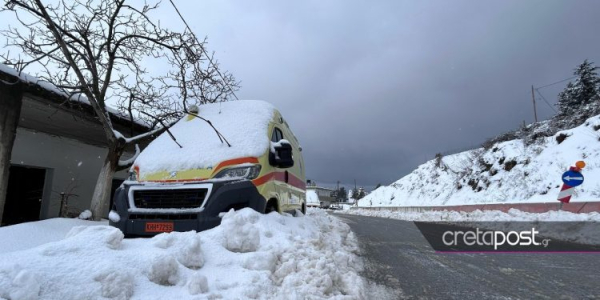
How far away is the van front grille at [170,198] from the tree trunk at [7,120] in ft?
18.7

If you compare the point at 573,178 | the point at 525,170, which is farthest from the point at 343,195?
the point at 573,178

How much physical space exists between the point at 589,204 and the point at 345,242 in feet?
25.6

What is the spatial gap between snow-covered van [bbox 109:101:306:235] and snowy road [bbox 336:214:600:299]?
2.04 m

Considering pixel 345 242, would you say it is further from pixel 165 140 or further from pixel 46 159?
pixel 46 159

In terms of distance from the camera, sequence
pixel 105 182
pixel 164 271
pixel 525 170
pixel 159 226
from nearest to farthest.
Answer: pixel 164 271 → pixel 159 226 → pixel 105 182 → pixel 525 170

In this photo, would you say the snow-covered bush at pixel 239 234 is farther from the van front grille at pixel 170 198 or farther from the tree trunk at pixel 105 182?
the tree trunk at pixel 105 182

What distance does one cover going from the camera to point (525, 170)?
82.3ft

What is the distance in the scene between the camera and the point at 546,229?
9.62 metres

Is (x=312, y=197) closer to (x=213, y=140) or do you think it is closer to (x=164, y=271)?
(x=213, y=140)

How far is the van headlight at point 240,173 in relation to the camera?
461 centimetres

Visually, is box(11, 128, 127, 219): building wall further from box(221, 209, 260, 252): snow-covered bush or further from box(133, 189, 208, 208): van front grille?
box(221, 209, 260, 252): snow-covered bush

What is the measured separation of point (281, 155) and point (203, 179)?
1357 millimetres

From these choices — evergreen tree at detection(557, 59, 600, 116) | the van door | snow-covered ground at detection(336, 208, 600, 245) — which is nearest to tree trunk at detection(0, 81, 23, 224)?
the van door

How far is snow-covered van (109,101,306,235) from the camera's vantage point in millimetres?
4352
